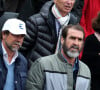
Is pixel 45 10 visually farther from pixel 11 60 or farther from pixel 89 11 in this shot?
pixel 11 60

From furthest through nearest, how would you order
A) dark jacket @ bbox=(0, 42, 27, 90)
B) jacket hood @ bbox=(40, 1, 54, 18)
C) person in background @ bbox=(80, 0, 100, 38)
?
1. person in background @ bbox=(80, 0, 100, 38)
2. jacket hood @ bbox=(40, 1, 54, 18)
3. dark jacket @ bbox=(0, 42, 27, 90)

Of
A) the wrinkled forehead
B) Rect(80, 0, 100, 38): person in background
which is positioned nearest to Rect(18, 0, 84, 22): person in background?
Rect(80, 0, 100, 38): person in background

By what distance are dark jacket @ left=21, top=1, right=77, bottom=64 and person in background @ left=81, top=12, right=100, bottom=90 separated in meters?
0.49

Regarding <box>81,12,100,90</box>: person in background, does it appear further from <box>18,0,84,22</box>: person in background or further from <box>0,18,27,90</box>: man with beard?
<box>0,18,27,90</box>: man with beard

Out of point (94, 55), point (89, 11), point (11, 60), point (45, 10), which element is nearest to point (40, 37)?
point (45, 10)

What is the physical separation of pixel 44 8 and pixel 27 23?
0.39 meters

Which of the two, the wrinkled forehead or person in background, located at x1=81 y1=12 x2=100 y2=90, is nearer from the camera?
the wrinkled forehead

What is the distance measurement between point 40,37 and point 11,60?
1253mm

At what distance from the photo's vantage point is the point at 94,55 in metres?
8.24

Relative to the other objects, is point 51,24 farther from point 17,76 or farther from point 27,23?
point 17,76

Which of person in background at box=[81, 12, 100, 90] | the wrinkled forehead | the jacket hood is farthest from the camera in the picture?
the jacket hood

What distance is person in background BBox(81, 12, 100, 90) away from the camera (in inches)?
324

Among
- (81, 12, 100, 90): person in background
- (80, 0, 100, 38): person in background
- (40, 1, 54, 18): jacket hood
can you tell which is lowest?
(81, 12, 100, 90): person in background

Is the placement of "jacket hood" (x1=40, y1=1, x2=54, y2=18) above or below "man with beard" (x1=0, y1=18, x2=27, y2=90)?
above
